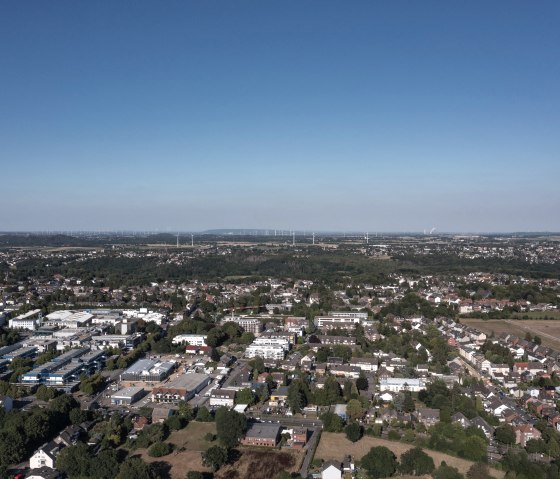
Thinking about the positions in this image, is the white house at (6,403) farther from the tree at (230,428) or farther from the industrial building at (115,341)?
the industrial building at (115,341)

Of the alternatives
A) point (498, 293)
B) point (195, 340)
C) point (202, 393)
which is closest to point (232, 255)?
point (498, 293)

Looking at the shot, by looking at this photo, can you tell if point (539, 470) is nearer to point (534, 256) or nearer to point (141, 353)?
point (141, 353)

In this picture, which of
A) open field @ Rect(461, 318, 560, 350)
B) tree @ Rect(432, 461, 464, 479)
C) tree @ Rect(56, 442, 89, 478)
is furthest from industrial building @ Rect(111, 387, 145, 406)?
open field @ Rect(461, 318, 560, 350)

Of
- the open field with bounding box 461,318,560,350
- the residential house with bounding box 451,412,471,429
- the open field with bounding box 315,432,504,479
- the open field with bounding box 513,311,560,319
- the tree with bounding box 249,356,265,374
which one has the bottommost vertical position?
the open field with bounding box 315,432,504,479

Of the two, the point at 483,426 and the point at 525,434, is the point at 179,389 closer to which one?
the point at 483,426

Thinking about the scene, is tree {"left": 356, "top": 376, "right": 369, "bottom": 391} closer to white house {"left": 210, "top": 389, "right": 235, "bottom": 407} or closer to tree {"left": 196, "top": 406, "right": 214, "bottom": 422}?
white house {"left": 210, "top": 389, "right": 235, "bottom": 407}

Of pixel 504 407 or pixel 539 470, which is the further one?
pixel 504 407

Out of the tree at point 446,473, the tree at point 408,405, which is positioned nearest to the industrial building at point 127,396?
the tree at point 408,405
